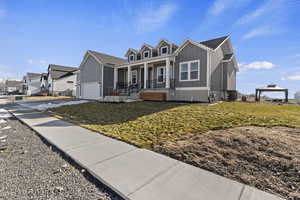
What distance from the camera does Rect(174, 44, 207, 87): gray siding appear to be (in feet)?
37.3

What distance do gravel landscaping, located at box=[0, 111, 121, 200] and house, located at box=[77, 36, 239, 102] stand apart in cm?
1026

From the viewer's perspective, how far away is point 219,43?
13.3m

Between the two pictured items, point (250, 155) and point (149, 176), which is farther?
point (250, 155)

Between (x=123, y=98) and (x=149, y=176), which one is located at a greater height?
(x=123, y=98)

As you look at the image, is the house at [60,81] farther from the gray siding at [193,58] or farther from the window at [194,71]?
the window at [194,71]

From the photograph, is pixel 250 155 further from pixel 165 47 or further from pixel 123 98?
pixel 165 47

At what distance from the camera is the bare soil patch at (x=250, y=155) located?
7.06 ft

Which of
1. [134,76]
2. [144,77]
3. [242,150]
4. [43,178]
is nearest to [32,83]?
[134,76]

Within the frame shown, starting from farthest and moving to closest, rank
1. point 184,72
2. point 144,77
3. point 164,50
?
point 164,50
point 144,77
point 184,72

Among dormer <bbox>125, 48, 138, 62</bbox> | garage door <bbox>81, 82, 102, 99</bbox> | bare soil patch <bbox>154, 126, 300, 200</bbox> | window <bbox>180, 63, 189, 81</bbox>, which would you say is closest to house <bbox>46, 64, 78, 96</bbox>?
garage door <bbox>81, 82, 102, 99</bbox>

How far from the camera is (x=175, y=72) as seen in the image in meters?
13.2

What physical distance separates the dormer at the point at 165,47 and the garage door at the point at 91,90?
889 centimetres

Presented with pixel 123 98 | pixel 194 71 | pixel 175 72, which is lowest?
pixel 123 98

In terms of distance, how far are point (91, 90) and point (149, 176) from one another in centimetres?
1870
